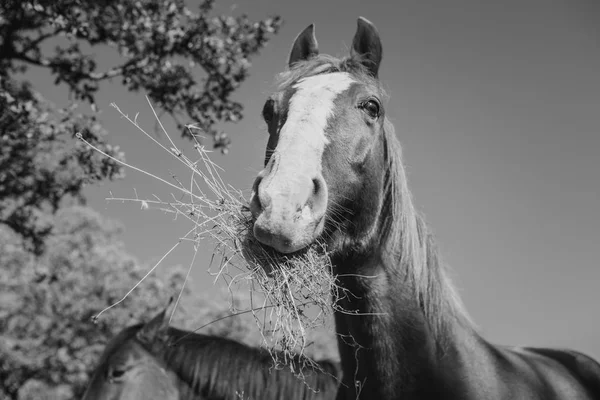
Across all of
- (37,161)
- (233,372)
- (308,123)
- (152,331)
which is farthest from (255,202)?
(37,161)

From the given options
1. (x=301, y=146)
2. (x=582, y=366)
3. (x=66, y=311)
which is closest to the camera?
(x=301, y=146)

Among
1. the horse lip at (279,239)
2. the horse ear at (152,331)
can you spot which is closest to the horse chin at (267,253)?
the horse lip at (279,239)

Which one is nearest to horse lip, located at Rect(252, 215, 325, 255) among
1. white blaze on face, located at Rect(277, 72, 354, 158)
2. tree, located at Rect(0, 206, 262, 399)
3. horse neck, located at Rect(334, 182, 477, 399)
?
white blaze on face, located at Rect(277, 72, 354, 158)

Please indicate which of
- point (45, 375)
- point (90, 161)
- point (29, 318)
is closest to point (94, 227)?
point (29, 318)

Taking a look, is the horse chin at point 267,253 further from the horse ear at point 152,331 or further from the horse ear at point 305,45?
the horse ear at point 152,331

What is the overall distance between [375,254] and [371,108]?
0.92 m

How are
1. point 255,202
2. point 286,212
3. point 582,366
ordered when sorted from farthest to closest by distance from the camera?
point 582,366
point 255,202
point 286,212

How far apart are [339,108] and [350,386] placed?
166 centimetres

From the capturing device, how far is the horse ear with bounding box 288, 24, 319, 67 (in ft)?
12.2

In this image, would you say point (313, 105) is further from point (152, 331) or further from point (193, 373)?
point (152, 331)

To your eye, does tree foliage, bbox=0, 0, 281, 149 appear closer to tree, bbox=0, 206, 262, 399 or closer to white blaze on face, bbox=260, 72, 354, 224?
white blaze on face, bbox=260, 72, 354, 224

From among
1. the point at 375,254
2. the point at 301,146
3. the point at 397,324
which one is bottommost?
the point at 397,324

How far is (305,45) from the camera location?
375 centimetres

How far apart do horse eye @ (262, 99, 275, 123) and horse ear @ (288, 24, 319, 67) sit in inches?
24.6
